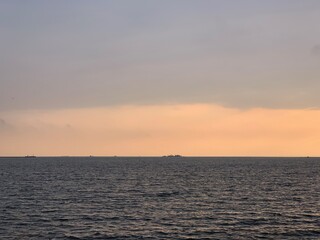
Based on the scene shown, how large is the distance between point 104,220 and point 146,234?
10682mm

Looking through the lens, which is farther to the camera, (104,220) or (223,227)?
(104,220)

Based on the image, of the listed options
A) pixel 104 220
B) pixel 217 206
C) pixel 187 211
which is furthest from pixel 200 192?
pixel 104 220

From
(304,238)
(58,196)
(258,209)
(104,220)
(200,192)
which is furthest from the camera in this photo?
(200,192)

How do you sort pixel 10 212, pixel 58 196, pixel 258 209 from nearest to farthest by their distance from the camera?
pixel 10 212 → pixel 258 209 → pixel 58 196

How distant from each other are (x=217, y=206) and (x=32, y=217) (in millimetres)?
31620

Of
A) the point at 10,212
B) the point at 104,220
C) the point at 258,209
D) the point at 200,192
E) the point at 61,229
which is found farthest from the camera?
the point at 200,192

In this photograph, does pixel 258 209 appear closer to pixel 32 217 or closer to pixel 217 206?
pixel 217 206

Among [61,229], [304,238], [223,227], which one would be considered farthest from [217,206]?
[61,229]

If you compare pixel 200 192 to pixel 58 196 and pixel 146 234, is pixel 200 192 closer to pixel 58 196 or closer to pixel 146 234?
pixel 58 196

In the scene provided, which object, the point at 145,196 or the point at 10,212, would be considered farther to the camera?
the point at 145,196

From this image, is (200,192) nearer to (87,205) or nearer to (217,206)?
(217,206)

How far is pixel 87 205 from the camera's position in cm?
7531

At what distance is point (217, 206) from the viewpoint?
7500cm

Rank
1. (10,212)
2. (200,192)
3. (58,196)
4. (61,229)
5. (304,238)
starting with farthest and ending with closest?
1. (200,192)
2. (58,196)
3. (10,212)
4. (61,229)
5. (304,238)
